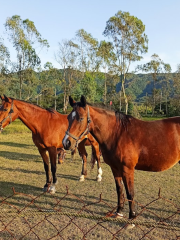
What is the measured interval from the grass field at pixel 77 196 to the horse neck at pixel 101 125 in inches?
42.8

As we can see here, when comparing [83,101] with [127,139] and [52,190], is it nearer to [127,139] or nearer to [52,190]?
[127,139]

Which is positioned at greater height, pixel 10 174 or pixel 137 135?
pixel 137 135

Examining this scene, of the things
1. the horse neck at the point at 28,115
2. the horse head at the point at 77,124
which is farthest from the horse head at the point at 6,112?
the horse head at the point at 77,124

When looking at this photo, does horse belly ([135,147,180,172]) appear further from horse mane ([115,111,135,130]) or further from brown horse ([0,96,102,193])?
brown horse ([0,96,102,193])

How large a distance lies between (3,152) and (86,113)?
8386 millimetres

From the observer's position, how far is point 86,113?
362cm

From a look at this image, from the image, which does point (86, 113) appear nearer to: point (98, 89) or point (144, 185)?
point (144, 185)

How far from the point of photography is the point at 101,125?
3.74 meters

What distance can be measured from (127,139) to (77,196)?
2439 millimetres

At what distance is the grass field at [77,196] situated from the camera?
12.0ft

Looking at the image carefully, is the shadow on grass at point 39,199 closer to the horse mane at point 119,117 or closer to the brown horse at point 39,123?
the brown horse at point 39,123

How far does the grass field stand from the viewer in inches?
144

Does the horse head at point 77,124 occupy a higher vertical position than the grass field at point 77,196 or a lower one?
higher

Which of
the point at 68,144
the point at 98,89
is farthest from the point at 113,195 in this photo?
the point at 98,89
